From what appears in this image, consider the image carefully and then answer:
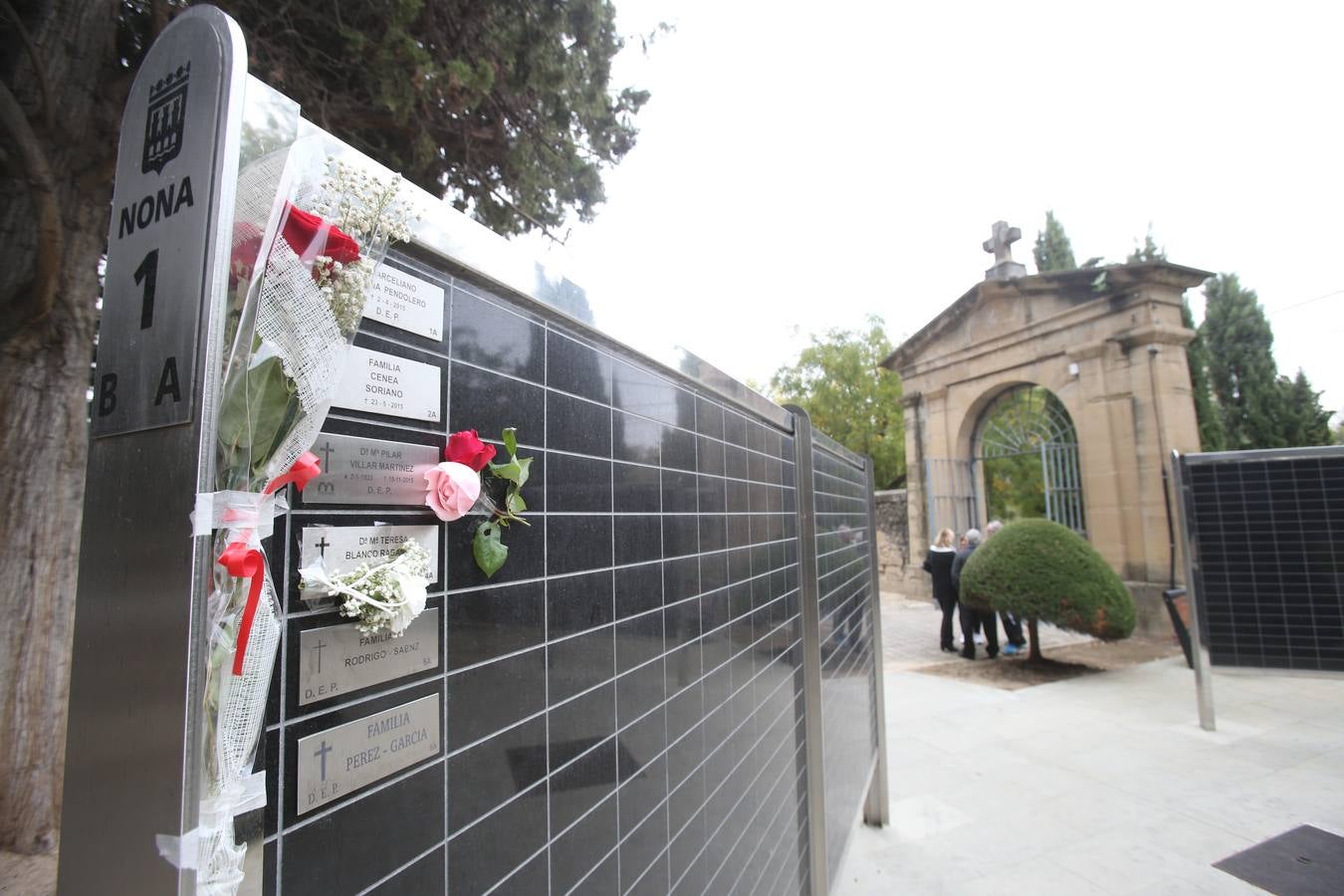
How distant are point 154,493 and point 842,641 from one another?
3048 mm

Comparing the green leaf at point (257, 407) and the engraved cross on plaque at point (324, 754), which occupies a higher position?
the green leaf at point (257, 407)

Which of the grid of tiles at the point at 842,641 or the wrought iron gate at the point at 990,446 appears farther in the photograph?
the wrought iron gate at the point at 990,446

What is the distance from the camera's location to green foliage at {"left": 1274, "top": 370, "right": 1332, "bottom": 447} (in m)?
16.2

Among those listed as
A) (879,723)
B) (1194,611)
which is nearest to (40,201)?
(879,723)

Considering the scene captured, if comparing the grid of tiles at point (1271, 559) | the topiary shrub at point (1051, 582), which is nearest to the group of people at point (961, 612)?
the topiary shrub at point (1051, 582)

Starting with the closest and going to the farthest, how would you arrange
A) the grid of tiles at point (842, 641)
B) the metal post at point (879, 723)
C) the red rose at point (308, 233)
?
the red rose at point (308, 233) < the grid of tiles at point (842, 641) < the metal post at point (879, 723)

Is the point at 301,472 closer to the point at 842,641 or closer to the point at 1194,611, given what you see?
the point at 842,641

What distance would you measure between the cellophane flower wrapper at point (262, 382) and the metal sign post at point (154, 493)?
2 centimetres

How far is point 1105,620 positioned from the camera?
6.37m

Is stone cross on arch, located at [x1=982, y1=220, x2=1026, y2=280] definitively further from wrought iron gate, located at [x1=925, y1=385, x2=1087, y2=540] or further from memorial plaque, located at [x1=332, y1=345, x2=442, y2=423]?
memorial plaque, located at [x1=332, y1=345, x2=442, y2=423]

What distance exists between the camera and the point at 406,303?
908mm

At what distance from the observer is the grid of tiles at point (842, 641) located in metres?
2.84

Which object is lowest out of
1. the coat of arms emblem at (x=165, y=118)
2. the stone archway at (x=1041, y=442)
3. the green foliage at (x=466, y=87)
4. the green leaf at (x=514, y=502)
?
the green leaf at (x=514, y=502)

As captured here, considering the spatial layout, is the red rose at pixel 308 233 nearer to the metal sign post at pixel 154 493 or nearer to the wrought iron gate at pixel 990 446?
the metal sign post at pixel 154 493
